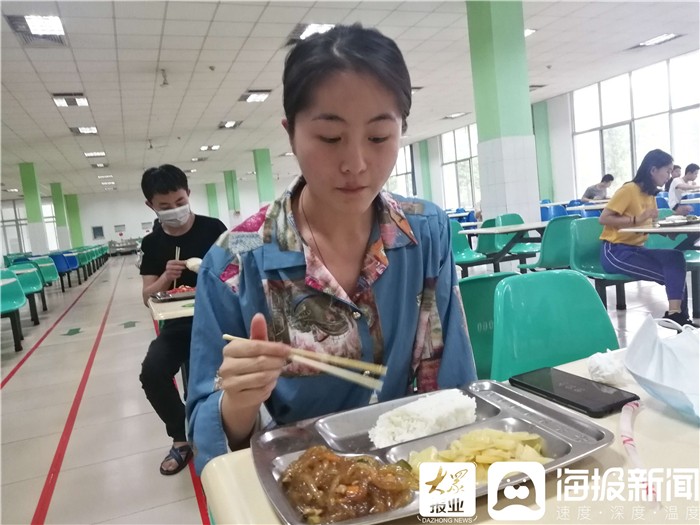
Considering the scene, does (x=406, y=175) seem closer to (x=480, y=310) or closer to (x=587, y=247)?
(x=587, y=247)

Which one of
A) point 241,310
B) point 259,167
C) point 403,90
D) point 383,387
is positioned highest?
point 259,167

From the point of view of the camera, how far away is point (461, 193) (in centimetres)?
1684

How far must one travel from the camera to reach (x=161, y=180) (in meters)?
2.62

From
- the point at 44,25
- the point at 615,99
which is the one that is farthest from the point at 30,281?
the point at 615,99

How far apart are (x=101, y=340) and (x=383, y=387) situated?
5194 millimetres

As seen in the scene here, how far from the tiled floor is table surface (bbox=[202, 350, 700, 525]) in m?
1.45

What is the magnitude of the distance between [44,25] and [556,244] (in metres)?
5.81

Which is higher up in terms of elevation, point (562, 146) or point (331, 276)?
point (562, 146)

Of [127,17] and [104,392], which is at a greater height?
[127,17]

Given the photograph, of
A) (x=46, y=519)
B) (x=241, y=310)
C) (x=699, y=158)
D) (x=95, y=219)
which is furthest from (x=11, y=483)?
(x=95, y=219)

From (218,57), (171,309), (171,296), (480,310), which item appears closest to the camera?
(480,310)

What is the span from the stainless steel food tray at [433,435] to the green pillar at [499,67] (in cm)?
574

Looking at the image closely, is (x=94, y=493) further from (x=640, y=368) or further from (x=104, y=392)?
(x=640, y=368)

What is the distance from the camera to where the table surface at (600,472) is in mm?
604
